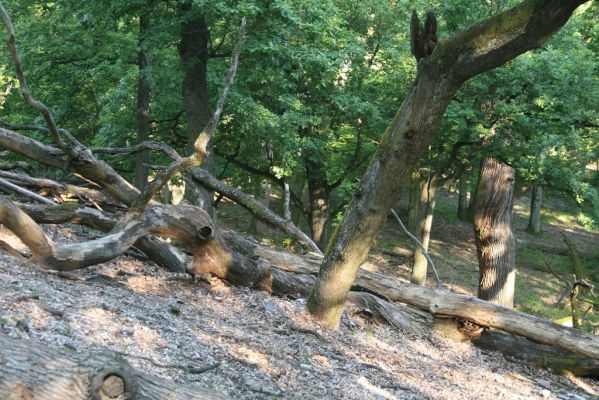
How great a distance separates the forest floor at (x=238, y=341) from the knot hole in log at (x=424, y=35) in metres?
3.41

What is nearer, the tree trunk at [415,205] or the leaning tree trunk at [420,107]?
the leaning tree trunk at [420,107]

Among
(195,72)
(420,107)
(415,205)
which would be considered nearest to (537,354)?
(420,107)

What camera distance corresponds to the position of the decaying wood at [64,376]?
2.81 meters

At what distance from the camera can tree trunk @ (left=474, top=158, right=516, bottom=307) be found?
38.2ft

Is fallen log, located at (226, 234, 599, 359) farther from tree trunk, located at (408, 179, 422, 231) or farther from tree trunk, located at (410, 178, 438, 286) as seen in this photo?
tree trunk, located at (408, 179, 422, 231)

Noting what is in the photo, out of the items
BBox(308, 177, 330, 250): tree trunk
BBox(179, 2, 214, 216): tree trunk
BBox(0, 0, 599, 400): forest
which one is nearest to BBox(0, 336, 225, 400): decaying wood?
BBox(0, 0, 599, 400): forest

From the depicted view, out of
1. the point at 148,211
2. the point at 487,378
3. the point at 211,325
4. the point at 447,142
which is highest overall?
the point at 447,142

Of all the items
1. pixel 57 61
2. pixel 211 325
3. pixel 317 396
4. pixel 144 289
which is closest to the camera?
pixel 317 396

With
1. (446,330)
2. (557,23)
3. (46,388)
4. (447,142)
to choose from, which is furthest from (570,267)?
(46,388)

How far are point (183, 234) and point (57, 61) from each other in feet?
30.1

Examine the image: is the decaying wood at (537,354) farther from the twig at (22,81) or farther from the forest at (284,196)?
the twig at (22,81)

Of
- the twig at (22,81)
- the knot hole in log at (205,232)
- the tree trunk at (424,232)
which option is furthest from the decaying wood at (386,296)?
the tree trunk at (424,232)

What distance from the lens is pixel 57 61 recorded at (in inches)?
577

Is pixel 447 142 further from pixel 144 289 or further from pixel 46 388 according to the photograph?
pixel 46 388
